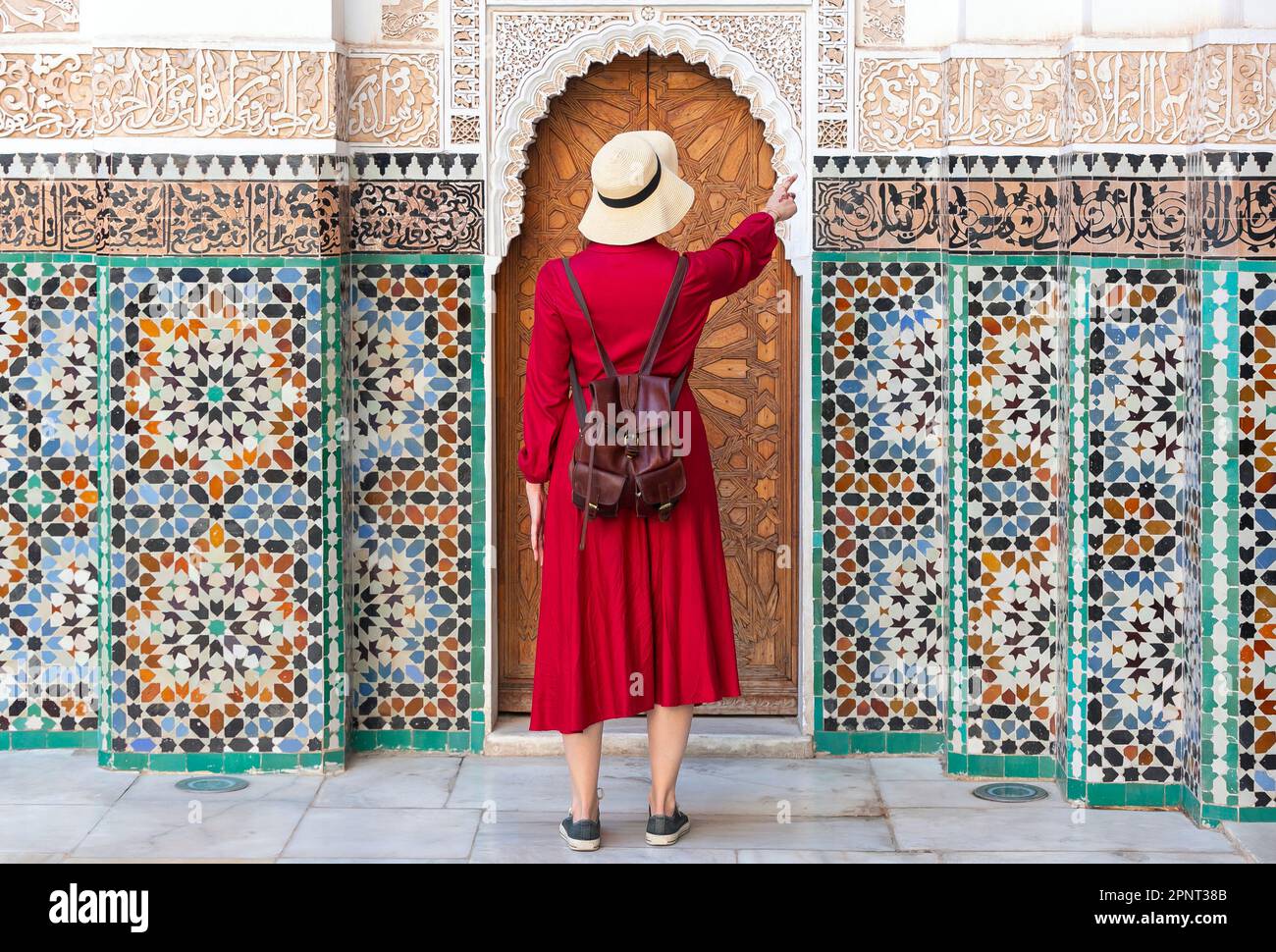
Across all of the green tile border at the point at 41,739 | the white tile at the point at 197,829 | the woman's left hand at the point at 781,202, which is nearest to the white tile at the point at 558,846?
the white tile at the point at 197,829

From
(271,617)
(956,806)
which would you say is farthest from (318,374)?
(956,806)

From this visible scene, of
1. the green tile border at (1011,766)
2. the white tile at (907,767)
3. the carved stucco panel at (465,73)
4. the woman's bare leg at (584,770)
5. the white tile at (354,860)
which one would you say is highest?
the carved stucco panel at (465,73)

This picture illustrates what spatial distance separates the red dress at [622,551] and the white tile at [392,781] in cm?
54

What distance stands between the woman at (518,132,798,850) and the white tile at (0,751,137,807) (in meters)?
1.14

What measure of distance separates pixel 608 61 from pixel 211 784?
2.04 m

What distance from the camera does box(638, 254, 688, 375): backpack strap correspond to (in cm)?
325

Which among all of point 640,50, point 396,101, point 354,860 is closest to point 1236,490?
point 640,50

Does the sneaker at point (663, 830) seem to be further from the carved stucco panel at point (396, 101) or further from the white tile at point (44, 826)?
the carved stucco panel at point (396, 101)

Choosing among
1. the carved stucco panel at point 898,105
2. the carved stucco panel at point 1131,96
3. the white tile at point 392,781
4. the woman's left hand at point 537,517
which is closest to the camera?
the woman's left hand at point 537,517

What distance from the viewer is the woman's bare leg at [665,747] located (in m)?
3.38

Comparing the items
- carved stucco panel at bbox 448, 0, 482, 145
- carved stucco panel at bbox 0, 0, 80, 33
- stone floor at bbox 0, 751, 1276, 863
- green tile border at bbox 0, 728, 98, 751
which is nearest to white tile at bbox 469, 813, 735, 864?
stone floor at bbox 0, 751, 1276, 863

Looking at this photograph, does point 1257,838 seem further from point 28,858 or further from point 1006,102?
point 28,858

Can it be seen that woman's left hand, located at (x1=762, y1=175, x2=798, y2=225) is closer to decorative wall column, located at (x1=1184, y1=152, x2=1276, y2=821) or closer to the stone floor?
decorative wall column, located at (x1=1184, y1=152, x2=1276, y2=821)

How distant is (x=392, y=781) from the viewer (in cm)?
385
